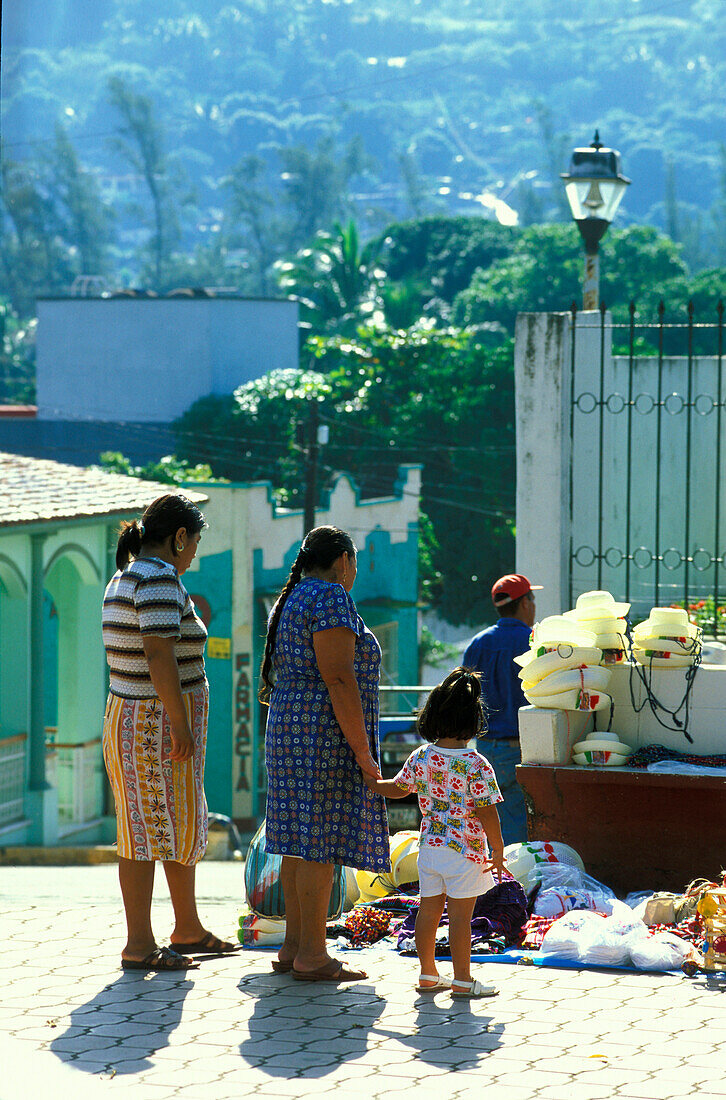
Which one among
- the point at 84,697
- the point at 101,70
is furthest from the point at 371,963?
the point at 101,70

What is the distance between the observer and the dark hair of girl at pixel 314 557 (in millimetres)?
4789

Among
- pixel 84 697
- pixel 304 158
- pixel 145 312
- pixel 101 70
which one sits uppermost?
pixel 101 70

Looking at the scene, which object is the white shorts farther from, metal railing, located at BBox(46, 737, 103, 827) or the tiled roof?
metal railing, located at BBox(46, 737, 103, 827)

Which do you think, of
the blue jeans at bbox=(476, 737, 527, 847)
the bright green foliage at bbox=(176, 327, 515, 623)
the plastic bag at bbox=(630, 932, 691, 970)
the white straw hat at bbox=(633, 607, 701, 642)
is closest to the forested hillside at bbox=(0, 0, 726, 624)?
the bright green foliage at bbox=(176, 327, 515, 623)

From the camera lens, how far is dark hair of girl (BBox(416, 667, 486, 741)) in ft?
15.4

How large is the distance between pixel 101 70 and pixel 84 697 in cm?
19720

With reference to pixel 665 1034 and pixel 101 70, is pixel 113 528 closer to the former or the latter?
pixel 665 1034

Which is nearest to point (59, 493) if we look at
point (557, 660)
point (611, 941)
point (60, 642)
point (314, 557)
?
point (60, 642)

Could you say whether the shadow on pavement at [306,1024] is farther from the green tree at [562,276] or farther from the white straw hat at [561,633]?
the green tree at [562,276]

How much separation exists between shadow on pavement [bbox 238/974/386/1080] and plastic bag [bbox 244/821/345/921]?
0.47m

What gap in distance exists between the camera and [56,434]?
45.9 meters

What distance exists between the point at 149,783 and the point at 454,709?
1.10 metres

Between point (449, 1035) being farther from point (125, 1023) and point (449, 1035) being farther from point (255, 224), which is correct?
point (255, 224)

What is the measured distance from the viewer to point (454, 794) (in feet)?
15.4
